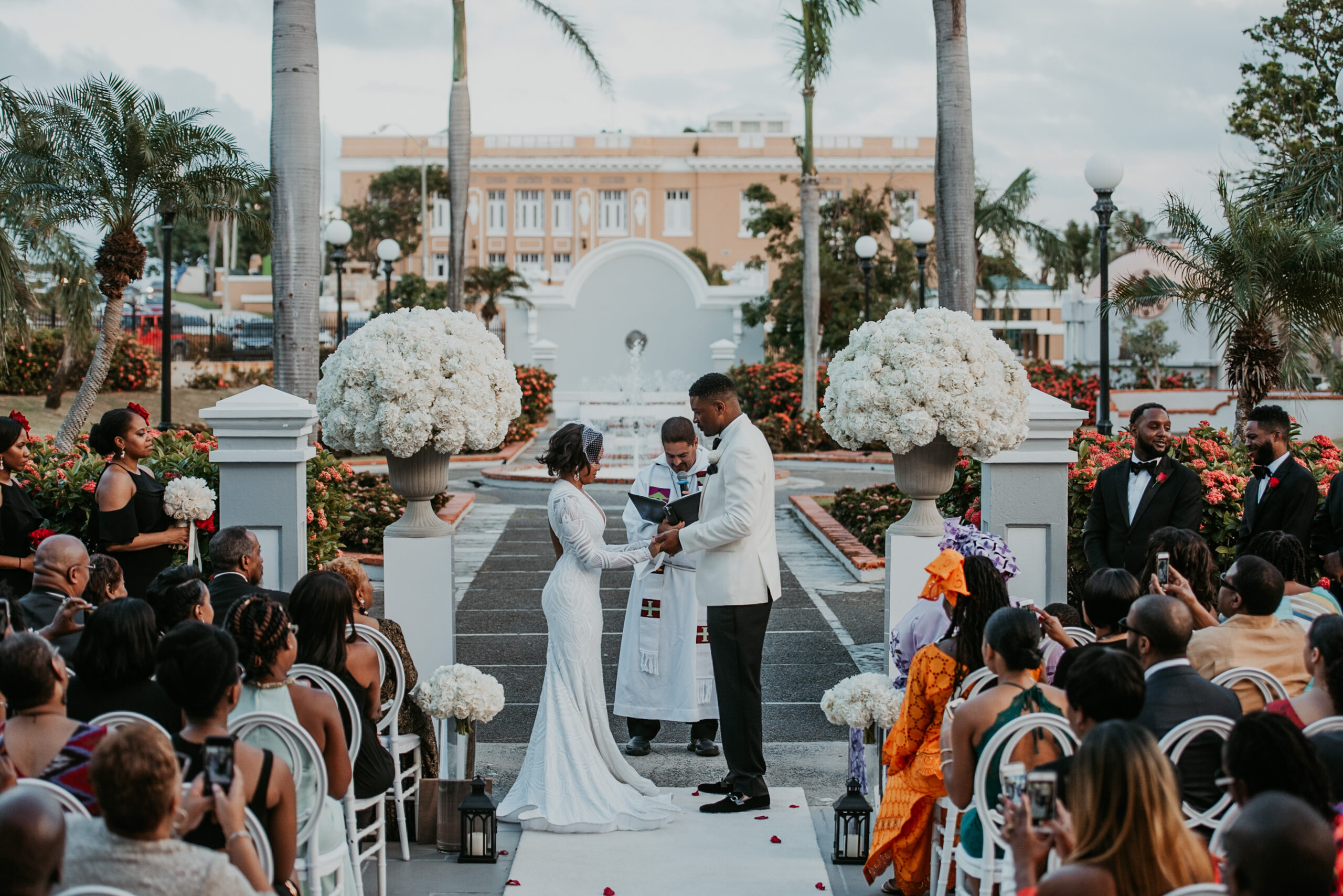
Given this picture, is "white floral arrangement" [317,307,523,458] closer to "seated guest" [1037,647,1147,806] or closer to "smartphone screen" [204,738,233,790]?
"smartphone screen" [204,738,233,790]

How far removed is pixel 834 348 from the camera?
29.8m

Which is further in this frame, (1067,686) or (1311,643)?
(1311,643)

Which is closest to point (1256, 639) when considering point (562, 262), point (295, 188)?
point (295, 188)

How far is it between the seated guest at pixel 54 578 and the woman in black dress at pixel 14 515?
1682 millimetres

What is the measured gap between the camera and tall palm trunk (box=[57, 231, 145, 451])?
56.0 ft

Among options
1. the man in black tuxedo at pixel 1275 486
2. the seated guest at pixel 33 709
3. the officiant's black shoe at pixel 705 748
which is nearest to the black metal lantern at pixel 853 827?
the officiant's black shoe at pixel 705 748

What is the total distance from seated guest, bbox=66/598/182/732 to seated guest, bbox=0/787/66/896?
47.4 inches

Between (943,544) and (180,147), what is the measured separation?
14.5m

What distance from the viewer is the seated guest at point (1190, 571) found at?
4961 millimetres

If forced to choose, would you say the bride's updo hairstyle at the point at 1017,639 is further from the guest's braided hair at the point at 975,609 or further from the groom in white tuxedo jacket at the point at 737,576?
the groom in white tuxedo jacket at the point at 737,576

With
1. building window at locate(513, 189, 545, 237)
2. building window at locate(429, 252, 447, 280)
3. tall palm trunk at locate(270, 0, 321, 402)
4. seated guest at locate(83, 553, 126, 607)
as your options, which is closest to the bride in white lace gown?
seated guest at locate(83, 553, 126, 607)

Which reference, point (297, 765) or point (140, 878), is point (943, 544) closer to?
point (297, 765)

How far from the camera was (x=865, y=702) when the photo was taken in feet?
16.7

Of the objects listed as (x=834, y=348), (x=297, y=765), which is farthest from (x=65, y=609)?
(x=834, y=348)
